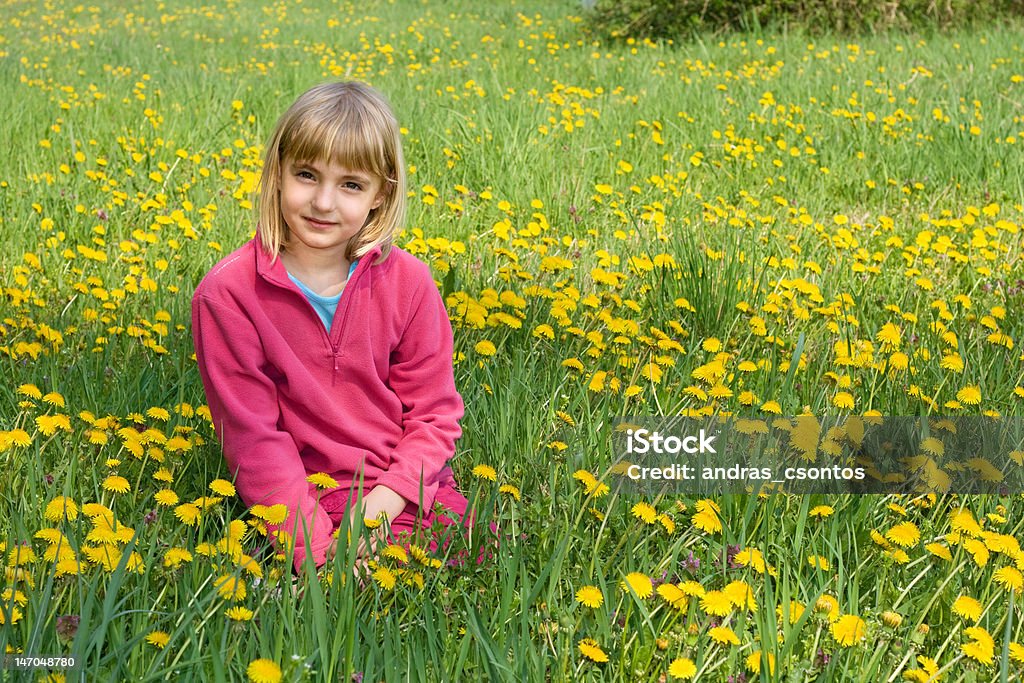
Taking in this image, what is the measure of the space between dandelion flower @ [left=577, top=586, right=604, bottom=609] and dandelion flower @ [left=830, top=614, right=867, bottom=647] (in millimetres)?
360

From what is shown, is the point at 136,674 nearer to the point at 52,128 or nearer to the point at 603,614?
the point at 603,614

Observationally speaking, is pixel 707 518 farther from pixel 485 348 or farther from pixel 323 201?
pixel 323 201

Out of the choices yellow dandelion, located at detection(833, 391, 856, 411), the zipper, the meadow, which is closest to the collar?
the zipper

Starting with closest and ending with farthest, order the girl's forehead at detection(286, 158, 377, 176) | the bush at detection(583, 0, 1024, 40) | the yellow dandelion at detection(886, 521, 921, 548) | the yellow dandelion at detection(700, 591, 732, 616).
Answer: the yellow dandelion at detection(700, 591, 732, 616) < the yellow dandelion at detection(886, 521, 921, 548) < the girl's forehead at detection(286, 158, 377, 176) < the bush at detection(583, 0, 1024, 40)

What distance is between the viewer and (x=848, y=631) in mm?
1580

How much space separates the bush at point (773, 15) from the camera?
9617 millimetres

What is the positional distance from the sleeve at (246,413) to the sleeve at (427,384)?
21 cm

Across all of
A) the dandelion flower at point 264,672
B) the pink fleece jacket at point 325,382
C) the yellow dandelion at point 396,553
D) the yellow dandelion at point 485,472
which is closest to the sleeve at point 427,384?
the pink fleece jacket at point 325,382

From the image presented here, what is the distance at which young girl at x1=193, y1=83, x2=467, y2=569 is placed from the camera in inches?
80.4

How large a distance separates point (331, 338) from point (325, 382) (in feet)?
0.31

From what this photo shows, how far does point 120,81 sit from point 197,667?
620 cm

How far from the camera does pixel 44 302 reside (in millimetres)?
2928

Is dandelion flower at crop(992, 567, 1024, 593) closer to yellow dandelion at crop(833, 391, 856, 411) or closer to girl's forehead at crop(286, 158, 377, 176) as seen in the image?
yellow dandelion at crop(833, 391, 856, 411)

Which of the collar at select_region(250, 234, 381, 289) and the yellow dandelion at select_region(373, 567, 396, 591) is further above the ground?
the collar at select_region(250, 234, 381, 289)
